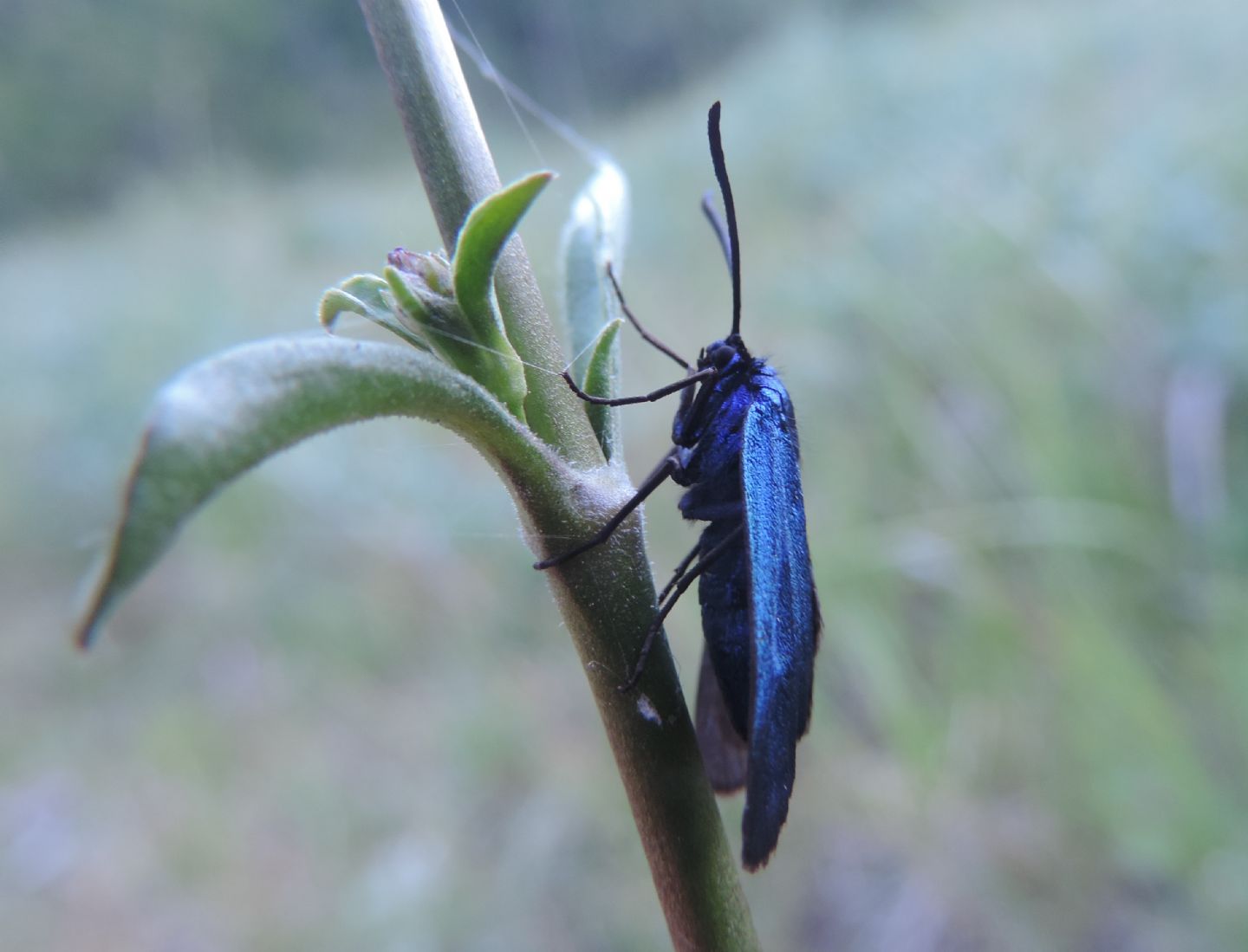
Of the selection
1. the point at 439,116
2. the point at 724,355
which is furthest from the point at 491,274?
the point at 724,355

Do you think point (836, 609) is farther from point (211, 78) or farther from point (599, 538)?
point (211, 78)

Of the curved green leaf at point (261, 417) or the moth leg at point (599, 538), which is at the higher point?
the curved green leaf at point (261, 417)

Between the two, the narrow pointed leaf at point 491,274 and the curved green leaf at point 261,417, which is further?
the narrow pointed leaf at point 491,274

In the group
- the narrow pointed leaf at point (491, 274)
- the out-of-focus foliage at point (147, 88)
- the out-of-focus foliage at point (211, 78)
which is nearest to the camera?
the narrow pointed leaf at point (491, 274)

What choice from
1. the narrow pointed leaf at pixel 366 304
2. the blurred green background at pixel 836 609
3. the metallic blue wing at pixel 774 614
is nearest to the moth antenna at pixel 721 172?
the metallic blue wing at pixel 774 614

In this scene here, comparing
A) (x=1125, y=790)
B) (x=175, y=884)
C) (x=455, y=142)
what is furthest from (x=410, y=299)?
(x=175, y=884)

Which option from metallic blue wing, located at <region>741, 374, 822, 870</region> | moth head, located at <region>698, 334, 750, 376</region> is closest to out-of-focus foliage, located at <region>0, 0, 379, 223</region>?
moth head, located at <region>698, 334, 750, 376</region>

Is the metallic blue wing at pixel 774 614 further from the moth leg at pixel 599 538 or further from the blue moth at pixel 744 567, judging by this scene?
the moth leg at pixel 599 538
